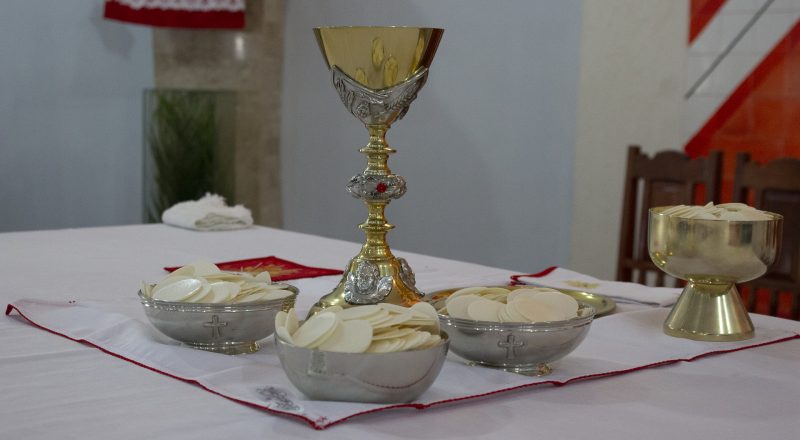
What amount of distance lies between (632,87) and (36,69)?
2.50 meters

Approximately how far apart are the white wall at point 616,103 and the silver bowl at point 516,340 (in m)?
2.51

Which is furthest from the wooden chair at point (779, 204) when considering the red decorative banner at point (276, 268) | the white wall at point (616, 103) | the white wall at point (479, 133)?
the white wall at point (479, 133)

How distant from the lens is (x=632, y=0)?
3.50 m

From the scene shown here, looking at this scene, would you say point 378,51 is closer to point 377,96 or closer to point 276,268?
point 377,96

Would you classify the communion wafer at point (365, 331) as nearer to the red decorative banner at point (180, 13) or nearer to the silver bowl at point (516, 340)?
the silver bowl at point (516, 340)

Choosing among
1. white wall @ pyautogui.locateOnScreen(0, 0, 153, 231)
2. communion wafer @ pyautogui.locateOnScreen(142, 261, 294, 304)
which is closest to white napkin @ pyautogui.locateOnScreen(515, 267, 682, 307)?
communion wafer @ pyautogui.locateOnScreen(142, 261, 294, 304)

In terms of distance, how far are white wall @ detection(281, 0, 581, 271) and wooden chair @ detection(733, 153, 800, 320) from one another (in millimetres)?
1472

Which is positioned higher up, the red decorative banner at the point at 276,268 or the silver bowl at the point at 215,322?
the silver bowl at the point at 215,322

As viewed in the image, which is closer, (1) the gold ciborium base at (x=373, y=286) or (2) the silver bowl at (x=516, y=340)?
(2) the silver bowl at (x=516, y=340)

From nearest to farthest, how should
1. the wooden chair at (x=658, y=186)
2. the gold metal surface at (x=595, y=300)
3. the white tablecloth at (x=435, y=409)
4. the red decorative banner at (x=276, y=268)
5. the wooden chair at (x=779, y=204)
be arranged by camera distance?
1. the white tablecloth at (x=435, y=409)
2. the gold metal surface at (x=595, y=300)
3. the red decorative banner at (x=276, y=268)
4. the wooden chair at (x=779, y=204)
5. the wooden chair at (x=658, y=186)

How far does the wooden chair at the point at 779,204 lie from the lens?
2156 millimetres

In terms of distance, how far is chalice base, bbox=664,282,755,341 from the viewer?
1272 millimetres

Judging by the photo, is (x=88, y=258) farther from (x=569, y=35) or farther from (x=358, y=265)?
(x=569, y=35)

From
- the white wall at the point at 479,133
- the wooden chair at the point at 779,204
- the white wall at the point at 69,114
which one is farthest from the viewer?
the white wall at the point at 69,114
